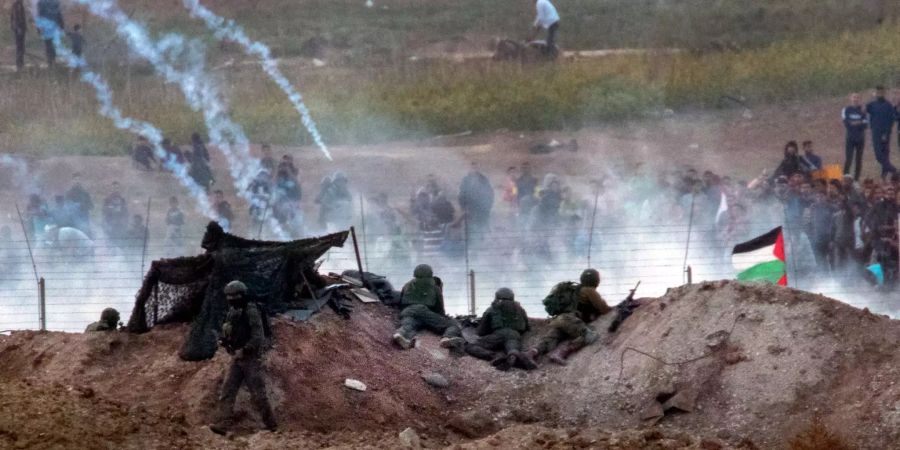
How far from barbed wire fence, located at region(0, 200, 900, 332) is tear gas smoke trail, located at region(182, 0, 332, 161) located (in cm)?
1311

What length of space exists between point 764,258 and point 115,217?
12311 millimetres

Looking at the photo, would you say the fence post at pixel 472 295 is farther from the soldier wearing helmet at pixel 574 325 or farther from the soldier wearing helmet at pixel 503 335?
the soldier wearing helmet at pixel 574 325

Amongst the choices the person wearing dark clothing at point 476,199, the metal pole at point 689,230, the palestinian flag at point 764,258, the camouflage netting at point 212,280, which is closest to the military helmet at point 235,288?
A: the camouflage netting at point 212,280

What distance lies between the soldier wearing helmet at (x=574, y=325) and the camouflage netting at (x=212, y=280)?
361cm

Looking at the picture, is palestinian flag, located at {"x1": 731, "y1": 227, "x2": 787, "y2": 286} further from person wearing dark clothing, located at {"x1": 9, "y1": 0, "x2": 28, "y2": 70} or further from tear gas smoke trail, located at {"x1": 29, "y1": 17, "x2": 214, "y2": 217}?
person wearing dark clothing, located at {"x1": 9, "y1": 0, "x2": 28, "y2": 70}

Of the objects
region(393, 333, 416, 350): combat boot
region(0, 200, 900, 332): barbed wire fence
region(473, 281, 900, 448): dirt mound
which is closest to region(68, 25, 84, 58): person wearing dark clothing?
region(0, 200, 900, 332): barbed wire fence

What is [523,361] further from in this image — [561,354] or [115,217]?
[115,217]

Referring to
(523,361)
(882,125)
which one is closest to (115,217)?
(523,361)

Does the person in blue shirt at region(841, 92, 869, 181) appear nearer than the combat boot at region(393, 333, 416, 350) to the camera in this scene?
No

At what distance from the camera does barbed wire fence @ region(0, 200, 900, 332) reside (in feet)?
86.4

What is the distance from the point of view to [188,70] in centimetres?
4166

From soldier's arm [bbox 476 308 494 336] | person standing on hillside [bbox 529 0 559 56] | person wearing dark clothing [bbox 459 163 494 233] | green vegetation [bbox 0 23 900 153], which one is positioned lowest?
soldier's arm [bbox 476 308 494 336]

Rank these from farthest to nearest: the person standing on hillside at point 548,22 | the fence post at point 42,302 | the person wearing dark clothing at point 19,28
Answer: the person standing on hillside at point 548,22 < the person wearing dark clothing at point 19,28 < the fence post at point 42,302

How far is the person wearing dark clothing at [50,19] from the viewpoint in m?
40.6
